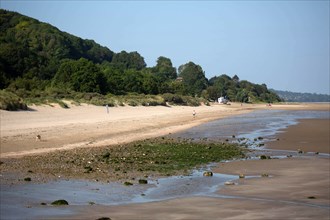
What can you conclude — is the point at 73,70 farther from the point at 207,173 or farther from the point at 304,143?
the point at 207,173

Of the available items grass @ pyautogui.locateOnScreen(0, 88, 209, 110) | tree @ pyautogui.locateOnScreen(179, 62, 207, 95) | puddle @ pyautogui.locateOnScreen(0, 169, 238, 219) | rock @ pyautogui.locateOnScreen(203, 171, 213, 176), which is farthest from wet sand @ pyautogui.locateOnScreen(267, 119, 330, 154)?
tree @ pyautogui.locateOnScreen(179, 62, 207, 95)

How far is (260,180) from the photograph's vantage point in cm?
1064

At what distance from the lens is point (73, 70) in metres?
57.4

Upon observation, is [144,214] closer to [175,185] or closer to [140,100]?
[175,185]

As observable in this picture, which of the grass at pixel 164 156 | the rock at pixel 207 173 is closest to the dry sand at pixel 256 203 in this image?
the rock at pixel 207 173

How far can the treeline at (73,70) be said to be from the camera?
2207 inches

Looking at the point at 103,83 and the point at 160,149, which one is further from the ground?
the point at 103,83

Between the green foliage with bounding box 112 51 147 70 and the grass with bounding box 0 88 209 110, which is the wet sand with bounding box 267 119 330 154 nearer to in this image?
the grass with bounding box 0 88 209 110

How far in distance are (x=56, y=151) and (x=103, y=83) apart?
46.0 meters

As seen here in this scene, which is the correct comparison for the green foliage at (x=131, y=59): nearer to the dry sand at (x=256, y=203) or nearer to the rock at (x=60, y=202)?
the dry sand at (x=256, y=203)

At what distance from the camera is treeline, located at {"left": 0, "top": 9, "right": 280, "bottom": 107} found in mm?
56062

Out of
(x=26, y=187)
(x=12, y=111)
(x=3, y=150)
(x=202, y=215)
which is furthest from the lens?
(x=12, y=111)

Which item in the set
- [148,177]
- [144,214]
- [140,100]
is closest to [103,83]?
[140,100]

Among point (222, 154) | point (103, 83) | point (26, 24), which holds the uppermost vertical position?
point (26, 24)
